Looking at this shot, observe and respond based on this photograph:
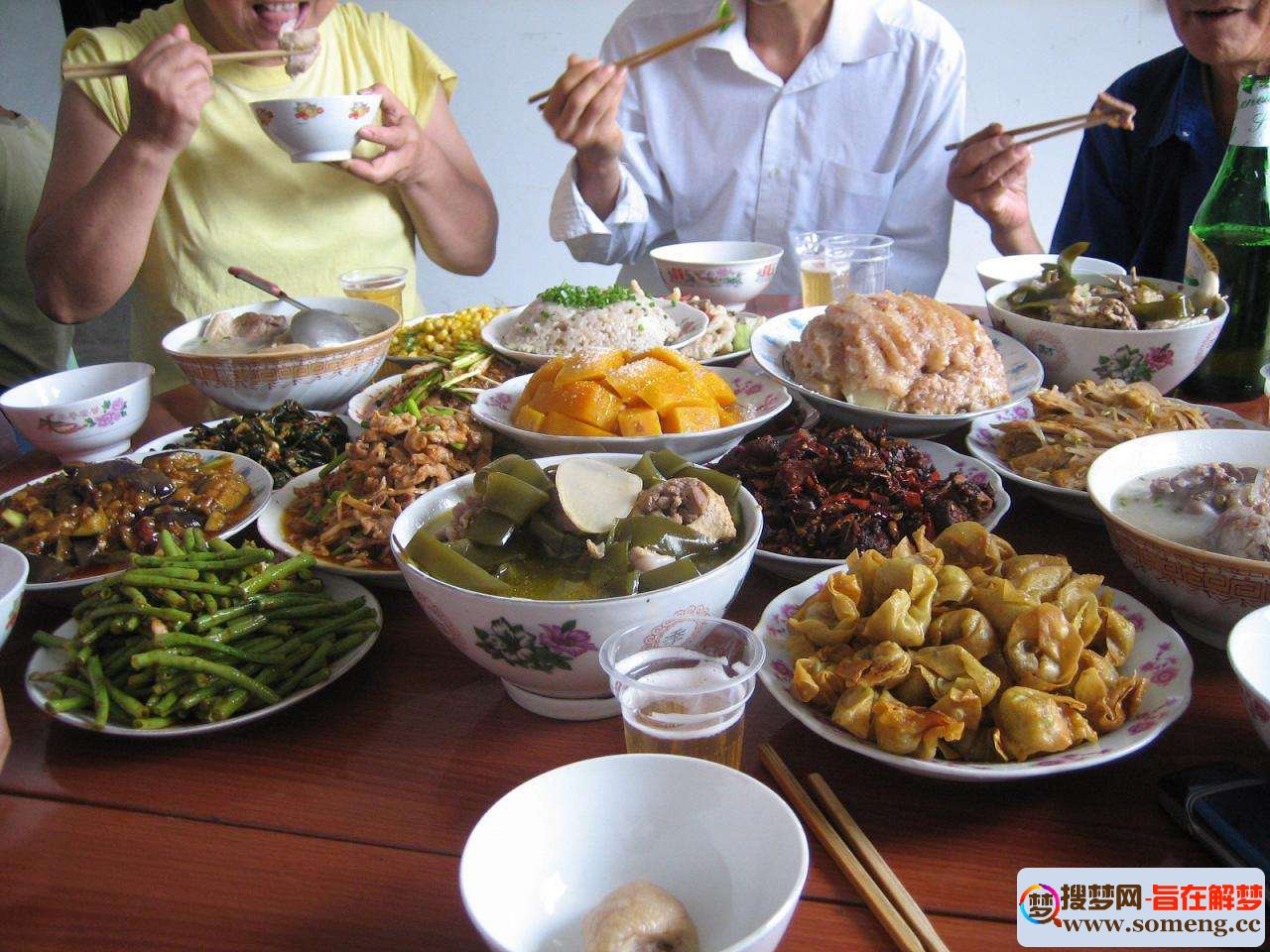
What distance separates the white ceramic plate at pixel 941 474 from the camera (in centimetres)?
138

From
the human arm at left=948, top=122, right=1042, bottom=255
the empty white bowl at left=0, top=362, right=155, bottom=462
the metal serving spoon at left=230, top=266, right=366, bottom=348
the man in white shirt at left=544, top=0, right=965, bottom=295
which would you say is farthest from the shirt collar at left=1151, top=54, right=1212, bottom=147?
the empty white bowl at left=0, top=362, right=155, bottom=462

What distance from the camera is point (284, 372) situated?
2090 millimetres

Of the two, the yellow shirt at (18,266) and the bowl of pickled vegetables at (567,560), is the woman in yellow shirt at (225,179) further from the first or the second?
the bowl of pickled vegetables at (567,560)

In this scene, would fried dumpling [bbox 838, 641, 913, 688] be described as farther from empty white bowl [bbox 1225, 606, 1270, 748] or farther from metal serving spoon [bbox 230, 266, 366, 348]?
metal serving spoon [bbox 230, 266, 366, 348]

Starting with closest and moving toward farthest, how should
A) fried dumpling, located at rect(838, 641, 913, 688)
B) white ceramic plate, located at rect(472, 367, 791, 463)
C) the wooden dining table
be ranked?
Result: 1. the wooden dining table
2. fried dumpling, located at rect(838, 641, 913, 688)
3. white ceramic plate, located at rect(472, 367, 791, 463)

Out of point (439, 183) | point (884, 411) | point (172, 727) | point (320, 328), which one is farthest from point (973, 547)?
point (439, 183)

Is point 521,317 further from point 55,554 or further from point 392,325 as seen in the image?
point 55,554

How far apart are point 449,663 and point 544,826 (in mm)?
511

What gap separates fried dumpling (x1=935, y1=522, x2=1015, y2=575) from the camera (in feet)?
4.14

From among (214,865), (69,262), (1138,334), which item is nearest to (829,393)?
(1138,334)

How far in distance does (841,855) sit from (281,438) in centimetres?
146

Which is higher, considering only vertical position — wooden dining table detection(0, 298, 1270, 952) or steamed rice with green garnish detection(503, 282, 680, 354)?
steamed rice with green garnish detection(503, 282, 680, 354)

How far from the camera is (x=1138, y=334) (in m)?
1.94

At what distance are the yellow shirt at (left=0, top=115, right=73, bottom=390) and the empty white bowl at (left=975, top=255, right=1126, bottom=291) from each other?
3576 millimetres
